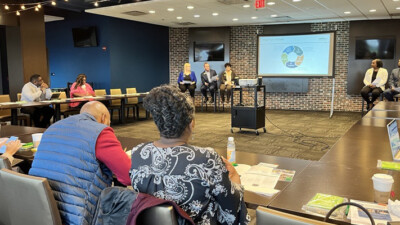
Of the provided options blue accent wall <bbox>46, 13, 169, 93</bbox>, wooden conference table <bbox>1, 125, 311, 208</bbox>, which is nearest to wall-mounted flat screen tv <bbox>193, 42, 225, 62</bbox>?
blue accent wall <bbox>46, 13, 169, 93</bbox>

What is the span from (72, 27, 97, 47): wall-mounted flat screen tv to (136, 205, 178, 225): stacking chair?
9818 mm

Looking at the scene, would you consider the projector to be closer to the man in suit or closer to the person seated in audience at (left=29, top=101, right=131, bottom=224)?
the man in suit

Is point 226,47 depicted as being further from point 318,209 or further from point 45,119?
point 318,209

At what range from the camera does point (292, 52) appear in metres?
10.9

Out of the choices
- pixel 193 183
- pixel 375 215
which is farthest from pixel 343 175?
pixel 193 183

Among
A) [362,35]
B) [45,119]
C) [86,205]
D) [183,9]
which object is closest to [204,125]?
[183,9]

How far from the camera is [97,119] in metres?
2.13

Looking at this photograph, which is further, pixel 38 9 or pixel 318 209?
pixel 38 9

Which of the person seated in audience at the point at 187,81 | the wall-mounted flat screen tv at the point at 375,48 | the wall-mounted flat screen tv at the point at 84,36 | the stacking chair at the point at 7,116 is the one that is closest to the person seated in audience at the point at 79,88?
the stacking chair at the point at 7,116

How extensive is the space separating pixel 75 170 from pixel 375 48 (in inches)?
399

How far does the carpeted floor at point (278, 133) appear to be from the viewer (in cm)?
552

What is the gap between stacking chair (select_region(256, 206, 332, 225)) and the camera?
3.34 ft

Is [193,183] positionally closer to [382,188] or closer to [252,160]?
[382,188]

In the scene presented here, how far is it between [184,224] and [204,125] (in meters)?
6.76
